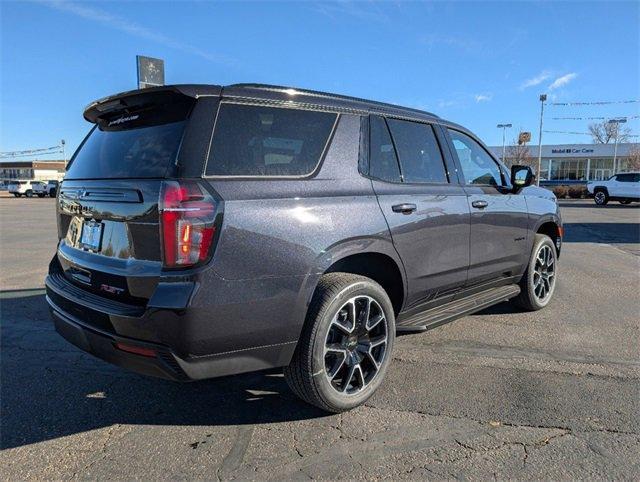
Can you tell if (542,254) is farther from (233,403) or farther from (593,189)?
(593,189)

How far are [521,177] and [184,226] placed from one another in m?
3.67

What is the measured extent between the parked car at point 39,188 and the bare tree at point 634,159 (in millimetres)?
63932

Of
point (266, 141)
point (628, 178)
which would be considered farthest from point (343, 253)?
point (628, 178)

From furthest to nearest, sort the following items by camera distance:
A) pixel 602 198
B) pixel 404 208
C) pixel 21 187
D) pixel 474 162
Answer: pixel 21 187, pixel 602 198, pixel 474 162, pixel 404 208

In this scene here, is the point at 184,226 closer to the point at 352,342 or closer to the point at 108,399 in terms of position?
the point at 352,342

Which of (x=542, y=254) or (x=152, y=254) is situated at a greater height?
(x=152, y=254)

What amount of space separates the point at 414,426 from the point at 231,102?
2.17m

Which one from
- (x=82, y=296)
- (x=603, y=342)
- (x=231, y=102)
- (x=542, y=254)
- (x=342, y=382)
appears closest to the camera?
(x=231, y=102)

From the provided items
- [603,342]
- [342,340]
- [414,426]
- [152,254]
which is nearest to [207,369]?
[152,254]

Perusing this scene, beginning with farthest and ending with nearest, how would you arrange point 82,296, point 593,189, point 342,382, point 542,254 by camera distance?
point 593,189 < point 542,254 < point 342,382 < point 82,296

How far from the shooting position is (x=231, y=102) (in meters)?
2.74

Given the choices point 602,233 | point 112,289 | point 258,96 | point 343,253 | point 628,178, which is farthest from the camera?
point 628,178

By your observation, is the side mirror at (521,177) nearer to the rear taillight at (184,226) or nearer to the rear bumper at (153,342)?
the rear bumper at (153,342)

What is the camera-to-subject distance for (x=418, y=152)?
3.89m
